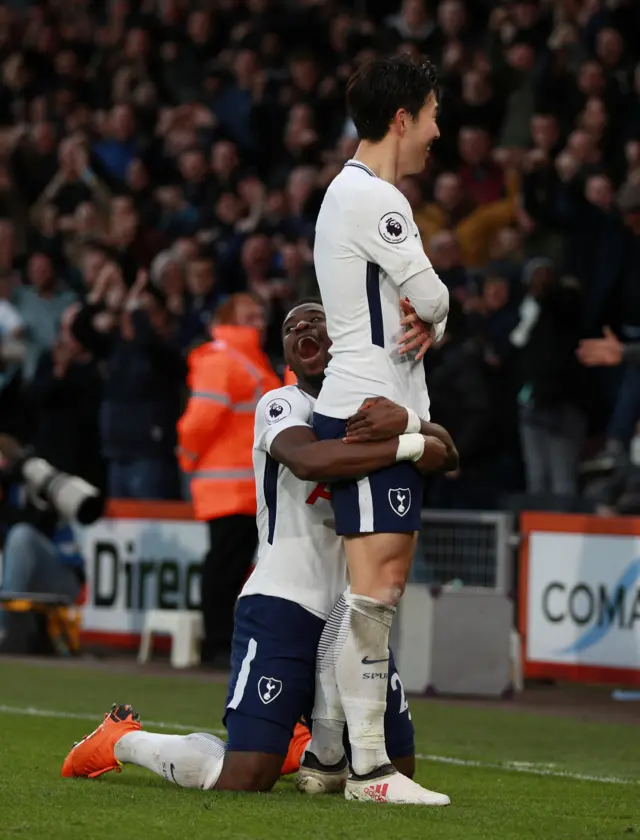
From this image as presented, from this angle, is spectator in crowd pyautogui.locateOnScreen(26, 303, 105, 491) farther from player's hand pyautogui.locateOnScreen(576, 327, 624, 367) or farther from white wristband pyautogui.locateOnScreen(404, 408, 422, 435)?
white wristband pyautogui.locateOnScreen(404, 408, 422, 435)

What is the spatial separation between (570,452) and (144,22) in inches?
328

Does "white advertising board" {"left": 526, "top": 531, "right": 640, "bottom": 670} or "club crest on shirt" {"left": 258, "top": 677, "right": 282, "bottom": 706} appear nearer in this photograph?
"club crest on shirt" {"left": 258, "top": 677, "right": 282, "bottom": 706}

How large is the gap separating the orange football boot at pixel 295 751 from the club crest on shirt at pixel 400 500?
1.00 meters

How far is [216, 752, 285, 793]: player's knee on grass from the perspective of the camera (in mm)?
5031

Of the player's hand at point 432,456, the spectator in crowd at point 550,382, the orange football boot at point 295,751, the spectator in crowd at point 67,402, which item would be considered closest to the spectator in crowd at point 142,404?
the spectator in crowd at point 67,402

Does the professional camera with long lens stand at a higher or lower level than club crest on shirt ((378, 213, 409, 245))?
lower

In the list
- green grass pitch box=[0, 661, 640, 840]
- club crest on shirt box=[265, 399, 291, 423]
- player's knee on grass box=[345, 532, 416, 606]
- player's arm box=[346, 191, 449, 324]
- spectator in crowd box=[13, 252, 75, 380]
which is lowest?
green grass pitch box=[0, 661, 640, 840]

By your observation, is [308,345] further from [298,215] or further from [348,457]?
[298,215]

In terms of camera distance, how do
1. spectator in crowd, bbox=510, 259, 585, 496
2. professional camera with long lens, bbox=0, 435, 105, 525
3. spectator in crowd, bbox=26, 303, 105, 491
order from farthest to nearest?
spectator in crowd, bbox=26, 303, 105, 491 < spectator in crowd, bbox=510, 259, 585, 496 < professional camera with long lens, bbox=0, 435, 105, 525

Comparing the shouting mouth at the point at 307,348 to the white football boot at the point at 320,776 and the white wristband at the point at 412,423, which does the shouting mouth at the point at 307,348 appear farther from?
the white football boot at the point at 320,776

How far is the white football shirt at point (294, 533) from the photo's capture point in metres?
5.21

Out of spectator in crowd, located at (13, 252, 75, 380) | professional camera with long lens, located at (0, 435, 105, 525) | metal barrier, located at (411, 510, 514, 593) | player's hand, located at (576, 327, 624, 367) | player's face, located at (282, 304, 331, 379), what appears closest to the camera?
player's face, located at (282, 304, 331, 379)

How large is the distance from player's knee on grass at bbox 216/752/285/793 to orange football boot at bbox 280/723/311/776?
413mm

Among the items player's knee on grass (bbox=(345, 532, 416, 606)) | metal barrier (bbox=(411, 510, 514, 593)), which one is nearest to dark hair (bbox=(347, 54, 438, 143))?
player's knee on grass (bbox=(345, 532, 416, 606))
